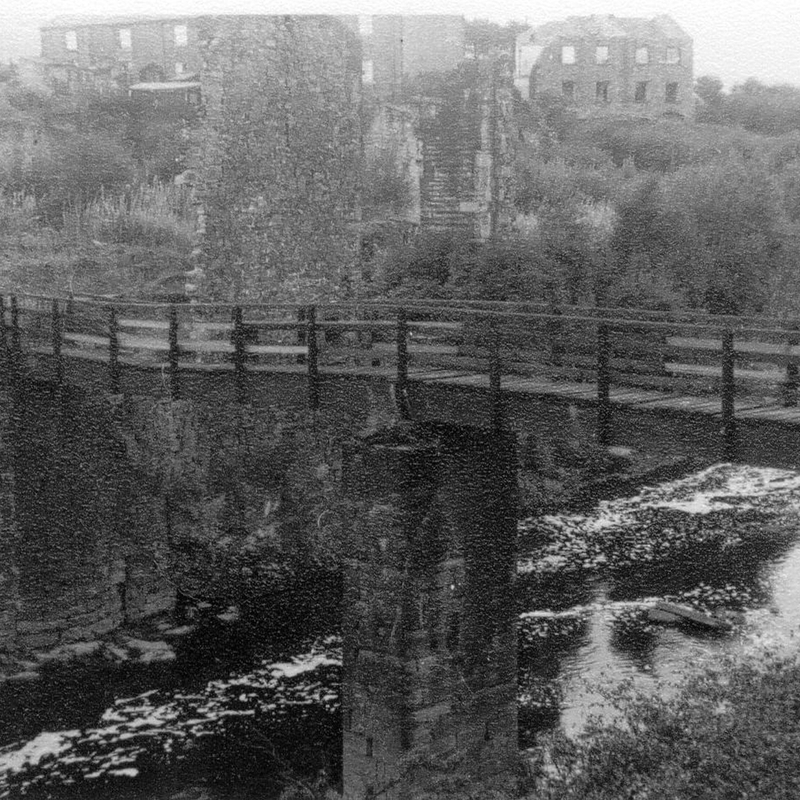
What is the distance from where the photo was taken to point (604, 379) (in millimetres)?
11484

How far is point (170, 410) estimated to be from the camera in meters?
23.0

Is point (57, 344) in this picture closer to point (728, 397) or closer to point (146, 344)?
point (146, 344)

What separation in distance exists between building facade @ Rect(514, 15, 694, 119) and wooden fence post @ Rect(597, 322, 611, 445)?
15.3 meters

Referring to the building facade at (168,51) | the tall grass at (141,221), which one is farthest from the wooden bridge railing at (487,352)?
the building facade at (168,51)

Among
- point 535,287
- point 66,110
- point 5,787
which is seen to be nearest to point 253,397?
point 5,787

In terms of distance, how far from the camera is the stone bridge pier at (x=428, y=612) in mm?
13109

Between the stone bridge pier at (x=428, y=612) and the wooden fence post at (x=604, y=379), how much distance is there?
1770 mm

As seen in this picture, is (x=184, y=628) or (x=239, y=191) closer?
(x=184, y=628)

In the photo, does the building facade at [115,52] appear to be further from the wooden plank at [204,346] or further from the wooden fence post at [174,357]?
the wooden fence post at [174,357]

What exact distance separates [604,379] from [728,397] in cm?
137

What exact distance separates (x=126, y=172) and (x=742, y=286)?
56.6 feet

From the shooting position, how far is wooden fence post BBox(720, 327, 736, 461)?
412 inches

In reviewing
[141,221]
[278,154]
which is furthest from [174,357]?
[141,221]

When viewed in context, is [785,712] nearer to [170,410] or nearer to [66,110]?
[170,410]
